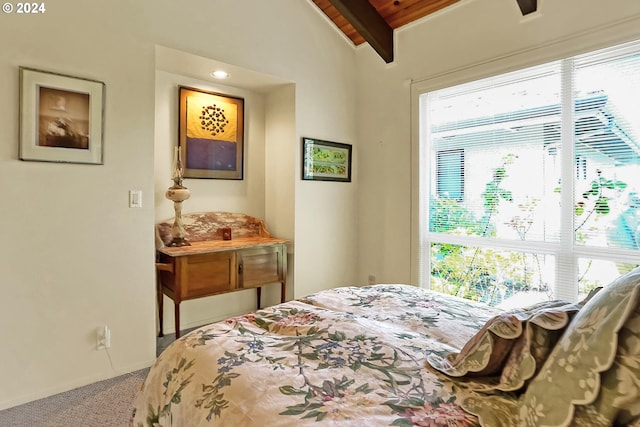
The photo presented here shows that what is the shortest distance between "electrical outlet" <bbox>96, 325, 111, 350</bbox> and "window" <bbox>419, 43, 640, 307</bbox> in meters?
2.70

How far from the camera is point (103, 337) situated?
2.23 m

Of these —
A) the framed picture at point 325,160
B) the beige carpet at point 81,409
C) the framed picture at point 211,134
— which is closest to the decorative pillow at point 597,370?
the beige carpet at point 81,409

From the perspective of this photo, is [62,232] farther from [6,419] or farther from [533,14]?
[533,14]

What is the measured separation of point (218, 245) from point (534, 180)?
263 centimetres

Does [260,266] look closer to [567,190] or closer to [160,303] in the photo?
[160,303]

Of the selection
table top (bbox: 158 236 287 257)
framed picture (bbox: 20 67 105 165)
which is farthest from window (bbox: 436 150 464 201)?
framed picture (bbox: 20 67 105 165)

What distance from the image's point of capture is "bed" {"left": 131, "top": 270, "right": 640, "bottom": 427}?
25.1 inches

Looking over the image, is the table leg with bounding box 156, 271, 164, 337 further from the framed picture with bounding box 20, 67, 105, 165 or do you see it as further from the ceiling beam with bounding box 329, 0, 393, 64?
the ceiling beam with bounding box 329, 0, 393, 64

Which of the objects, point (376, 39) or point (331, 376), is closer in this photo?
point (331, 376)

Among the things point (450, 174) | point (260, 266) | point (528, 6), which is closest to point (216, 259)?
point (260, 266)

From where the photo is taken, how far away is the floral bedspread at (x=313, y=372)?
0.81 metres

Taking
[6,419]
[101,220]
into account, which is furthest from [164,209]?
[6,419]

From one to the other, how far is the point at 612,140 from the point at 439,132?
4.25 feet

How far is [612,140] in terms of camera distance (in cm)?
225
